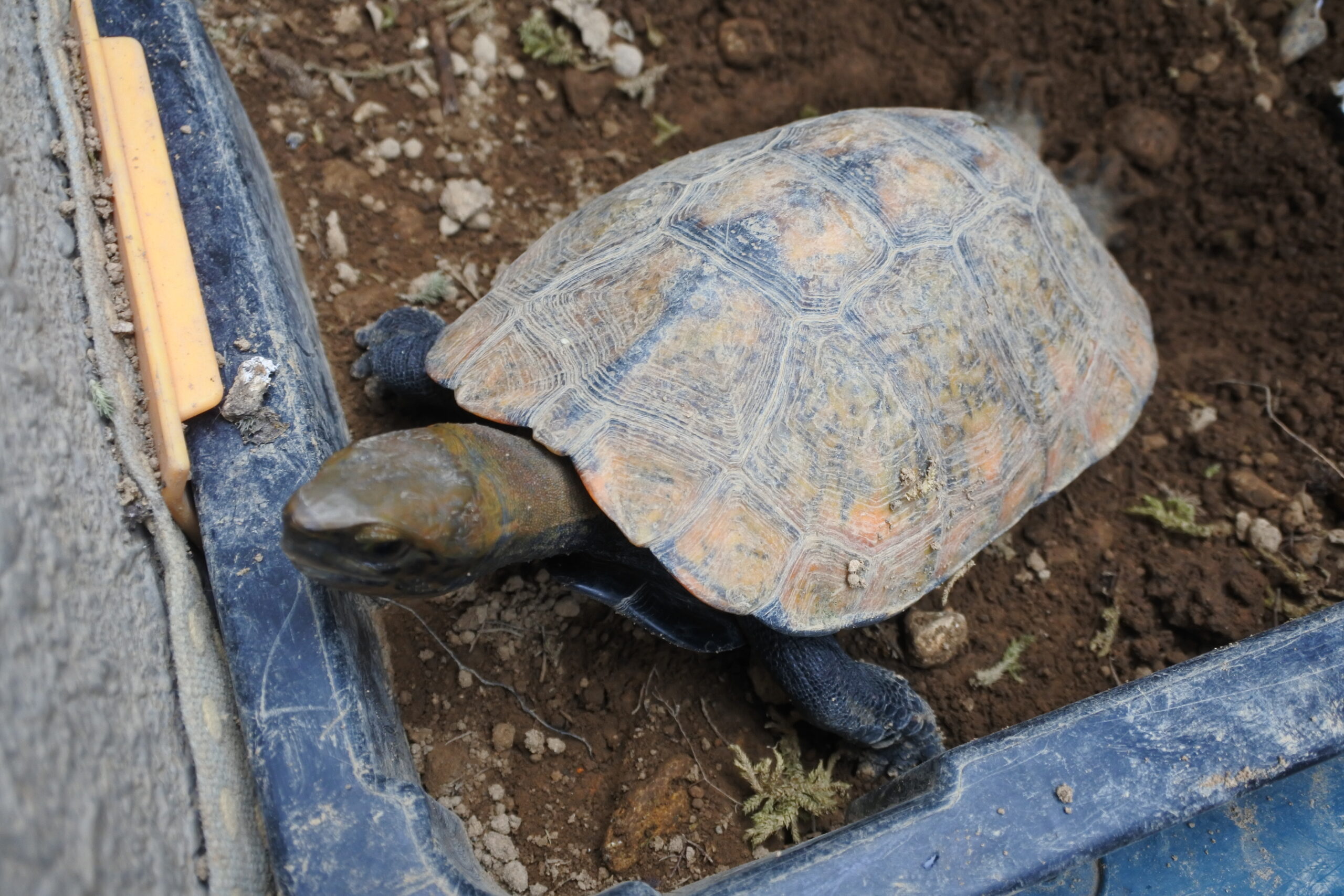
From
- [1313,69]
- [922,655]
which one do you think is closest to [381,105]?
[922,655]

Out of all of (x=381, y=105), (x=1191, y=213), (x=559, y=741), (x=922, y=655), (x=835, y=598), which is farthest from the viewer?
(x=1191, y=213)

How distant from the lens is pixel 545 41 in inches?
118

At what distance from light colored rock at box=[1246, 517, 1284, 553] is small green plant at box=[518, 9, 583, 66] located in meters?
2.72

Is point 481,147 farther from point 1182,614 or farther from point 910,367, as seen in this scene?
point 1182,614

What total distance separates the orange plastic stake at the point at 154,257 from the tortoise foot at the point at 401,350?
1.56 ft

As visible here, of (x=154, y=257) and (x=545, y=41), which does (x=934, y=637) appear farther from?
(x=545, y=41)

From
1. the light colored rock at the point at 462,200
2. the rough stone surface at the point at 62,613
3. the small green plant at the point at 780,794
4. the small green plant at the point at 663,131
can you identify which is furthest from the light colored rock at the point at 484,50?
the small green plant at the point at 780,794

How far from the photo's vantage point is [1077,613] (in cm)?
253

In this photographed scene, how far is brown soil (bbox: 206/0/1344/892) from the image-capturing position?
218 cm

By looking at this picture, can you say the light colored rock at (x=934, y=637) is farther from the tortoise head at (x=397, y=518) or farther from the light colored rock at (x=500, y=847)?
the tortoise head at (x=397, y=518)

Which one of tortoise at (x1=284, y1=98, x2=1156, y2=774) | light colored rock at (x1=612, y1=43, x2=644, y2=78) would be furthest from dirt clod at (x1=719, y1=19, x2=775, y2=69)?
tortoise at (x1=284, y1=98, x2=1156, y2=774)

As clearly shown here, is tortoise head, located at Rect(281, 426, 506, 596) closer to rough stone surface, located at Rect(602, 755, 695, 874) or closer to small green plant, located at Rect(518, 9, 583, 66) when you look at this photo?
rough stone surface, located at Rect(602, 755, 695, 874)

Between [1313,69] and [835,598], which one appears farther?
[1313,69]

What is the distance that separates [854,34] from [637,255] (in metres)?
1.88
